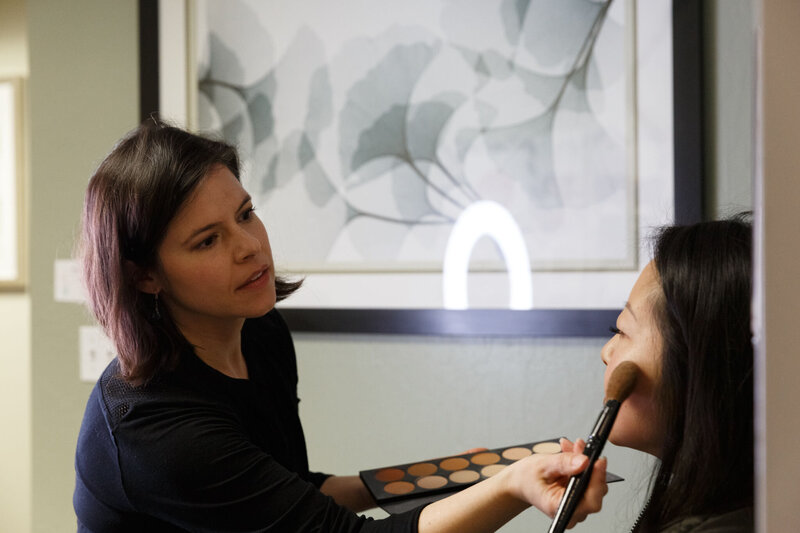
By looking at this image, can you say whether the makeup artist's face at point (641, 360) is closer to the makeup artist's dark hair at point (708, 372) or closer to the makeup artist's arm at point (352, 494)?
the makeup artist's dark hair at point (708, 372)

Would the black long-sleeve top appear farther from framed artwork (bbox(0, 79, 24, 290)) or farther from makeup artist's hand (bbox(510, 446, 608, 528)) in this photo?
framed artwork (bbox(0, 79, 24, 290))

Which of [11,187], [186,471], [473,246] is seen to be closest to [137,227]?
[186,471]

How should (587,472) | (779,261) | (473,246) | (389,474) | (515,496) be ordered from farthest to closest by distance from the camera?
(473,246) < (389,474) < (515,496) < (587,472) < (779,261)

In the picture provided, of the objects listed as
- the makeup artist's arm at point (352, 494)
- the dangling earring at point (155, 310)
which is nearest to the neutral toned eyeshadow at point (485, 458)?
the makeup artist's arm at point (352, 494)

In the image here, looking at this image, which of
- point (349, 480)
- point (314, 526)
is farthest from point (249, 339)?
point (314, 526)

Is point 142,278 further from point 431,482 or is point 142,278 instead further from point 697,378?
point 697,378

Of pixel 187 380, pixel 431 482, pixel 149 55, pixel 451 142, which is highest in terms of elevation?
pixel 149 55

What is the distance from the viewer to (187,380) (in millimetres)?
769

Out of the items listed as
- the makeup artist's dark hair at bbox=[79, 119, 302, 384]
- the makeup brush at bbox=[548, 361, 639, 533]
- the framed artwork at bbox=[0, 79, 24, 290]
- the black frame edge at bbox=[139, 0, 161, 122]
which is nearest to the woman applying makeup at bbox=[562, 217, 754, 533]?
the makeup brush at bbox=[548, 361, 639, 533]

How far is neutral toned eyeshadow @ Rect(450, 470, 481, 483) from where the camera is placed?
81 cm

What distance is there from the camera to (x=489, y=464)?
0.86 metres

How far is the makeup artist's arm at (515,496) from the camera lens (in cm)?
56

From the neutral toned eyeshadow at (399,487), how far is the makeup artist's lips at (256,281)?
0.85 ft

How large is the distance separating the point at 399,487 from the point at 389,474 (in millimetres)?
54
